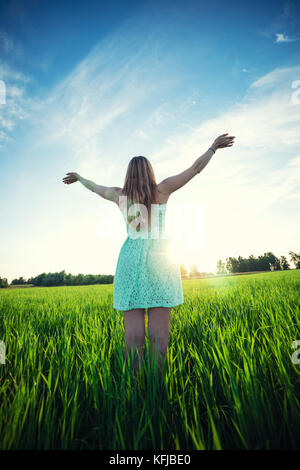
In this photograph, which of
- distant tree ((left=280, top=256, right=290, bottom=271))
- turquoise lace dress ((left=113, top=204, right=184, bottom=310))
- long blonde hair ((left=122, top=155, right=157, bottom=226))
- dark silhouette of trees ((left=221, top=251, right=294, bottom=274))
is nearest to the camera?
turquoise lace dress ((left=113, top=204, right=184, bottom=310))

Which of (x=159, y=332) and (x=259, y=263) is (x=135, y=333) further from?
(x=259, y=263)

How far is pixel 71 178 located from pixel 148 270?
6.15 feet

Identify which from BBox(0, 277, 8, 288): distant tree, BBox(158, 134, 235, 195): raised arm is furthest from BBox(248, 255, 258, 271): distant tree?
BBox(158, 134, 235, 195): raised arm

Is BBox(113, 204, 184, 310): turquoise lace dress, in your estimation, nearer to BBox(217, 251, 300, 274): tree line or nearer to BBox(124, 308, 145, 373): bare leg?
BBox(124, 308, 145, 373): bare leg

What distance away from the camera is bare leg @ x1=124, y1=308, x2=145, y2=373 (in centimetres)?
155

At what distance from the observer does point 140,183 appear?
6.25ft

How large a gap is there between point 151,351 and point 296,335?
161cm

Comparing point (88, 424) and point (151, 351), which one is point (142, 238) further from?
point (88, 424)

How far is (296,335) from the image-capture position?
2.05 metres

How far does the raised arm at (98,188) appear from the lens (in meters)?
2.18

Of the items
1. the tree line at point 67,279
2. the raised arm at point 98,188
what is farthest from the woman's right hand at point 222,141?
the tree line at point 67,279

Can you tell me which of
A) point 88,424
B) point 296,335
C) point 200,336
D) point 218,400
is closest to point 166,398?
point 218,400

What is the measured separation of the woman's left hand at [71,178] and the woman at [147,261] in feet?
2.94
